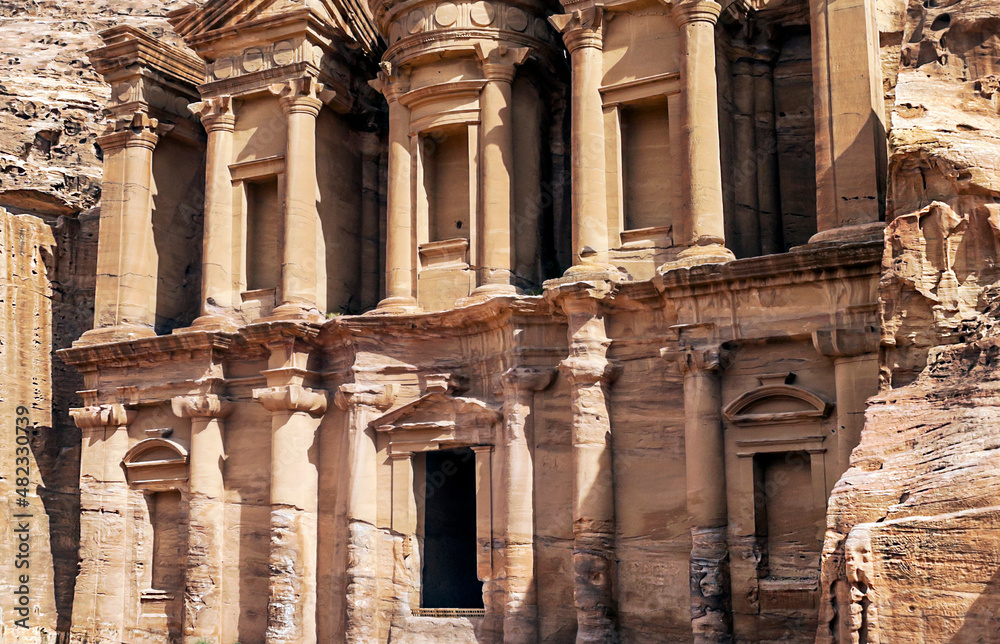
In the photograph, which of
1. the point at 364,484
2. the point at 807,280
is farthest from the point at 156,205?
the point at 807,280

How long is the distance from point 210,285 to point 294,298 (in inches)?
74.5

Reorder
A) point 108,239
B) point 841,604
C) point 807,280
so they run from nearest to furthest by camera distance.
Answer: point 841,604 → point 807,280 → point 108,239

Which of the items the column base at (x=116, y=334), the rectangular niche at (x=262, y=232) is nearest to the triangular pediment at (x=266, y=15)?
the rectangular niche at (x=262, y=232)

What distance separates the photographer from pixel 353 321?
66.6ft

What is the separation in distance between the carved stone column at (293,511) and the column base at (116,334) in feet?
10.8

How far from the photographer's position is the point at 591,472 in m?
18.0

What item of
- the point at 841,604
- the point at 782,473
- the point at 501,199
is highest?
the point at 501,199

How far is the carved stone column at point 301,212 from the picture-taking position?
21.2m

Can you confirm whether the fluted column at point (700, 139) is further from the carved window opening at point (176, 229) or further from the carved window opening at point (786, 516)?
the carved window opening at point (176, 229)

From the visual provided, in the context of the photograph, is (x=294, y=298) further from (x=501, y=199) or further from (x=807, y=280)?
(x=807, y=280)

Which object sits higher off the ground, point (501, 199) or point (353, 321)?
point (501, 199)

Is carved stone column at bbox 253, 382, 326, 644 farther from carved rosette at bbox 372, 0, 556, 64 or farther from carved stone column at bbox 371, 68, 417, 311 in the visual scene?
carved rosette at bbox 372, 0, 556, 64

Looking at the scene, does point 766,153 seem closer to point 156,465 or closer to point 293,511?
point 293,511

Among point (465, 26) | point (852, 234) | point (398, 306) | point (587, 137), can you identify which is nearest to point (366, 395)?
point (398, 306)
